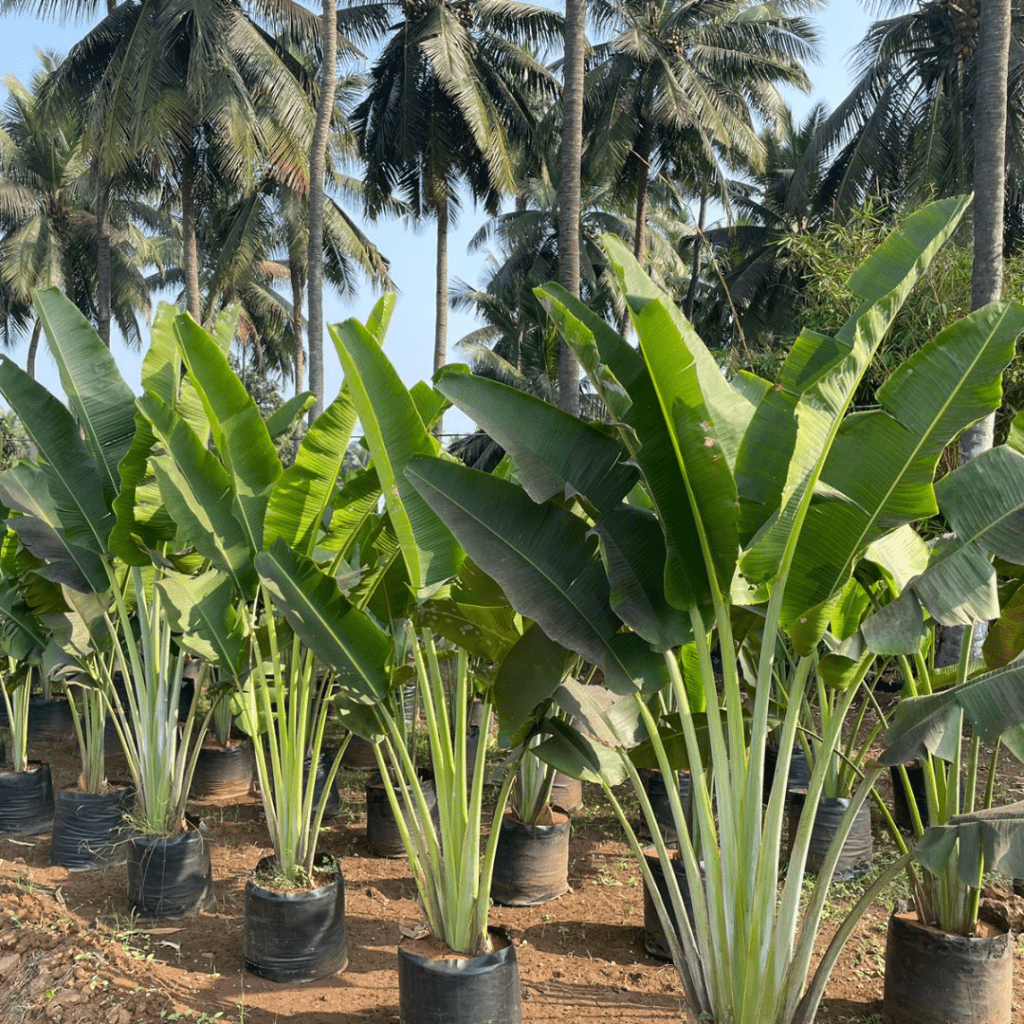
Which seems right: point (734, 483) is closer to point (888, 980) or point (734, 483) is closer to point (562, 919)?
point (888, 980)

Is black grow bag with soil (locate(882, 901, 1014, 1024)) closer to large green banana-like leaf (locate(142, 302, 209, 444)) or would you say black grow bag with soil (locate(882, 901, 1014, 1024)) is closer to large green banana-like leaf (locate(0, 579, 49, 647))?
large green banana-like leaf (locate(142, 302, 209, 444))

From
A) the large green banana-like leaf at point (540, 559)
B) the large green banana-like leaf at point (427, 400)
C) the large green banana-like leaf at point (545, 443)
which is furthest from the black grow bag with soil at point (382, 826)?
the large green banana-like leaf at point (545, 443)

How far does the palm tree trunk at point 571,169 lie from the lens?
11.1m

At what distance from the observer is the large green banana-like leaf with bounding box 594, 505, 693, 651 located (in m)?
3.08

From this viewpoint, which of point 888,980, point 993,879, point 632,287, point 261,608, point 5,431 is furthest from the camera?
point 5,431

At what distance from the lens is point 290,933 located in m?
4.30

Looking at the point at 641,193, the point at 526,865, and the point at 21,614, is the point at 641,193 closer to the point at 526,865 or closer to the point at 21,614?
the point at 21,614

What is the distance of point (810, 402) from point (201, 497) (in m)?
2.93

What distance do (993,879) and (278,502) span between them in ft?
13.8

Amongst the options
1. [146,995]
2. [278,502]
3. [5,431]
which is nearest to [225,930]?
[146,995]

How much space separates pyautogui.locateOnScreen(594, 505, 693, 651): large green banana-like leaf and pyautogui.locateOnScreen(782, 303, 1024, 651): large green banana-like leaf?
421 millimetres

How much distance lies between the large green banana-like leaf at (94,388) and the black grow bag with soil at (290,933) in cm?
247

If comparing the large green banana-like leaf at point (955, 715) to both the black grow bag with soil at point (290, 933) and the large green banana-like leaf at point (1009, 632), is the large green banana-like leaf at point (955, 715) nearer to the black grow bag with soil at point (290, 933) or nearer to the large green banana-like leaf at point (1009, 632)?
the large green banana-like leaf at point (1009, 632)

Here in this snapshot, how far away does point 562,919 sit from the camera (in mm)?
5059
